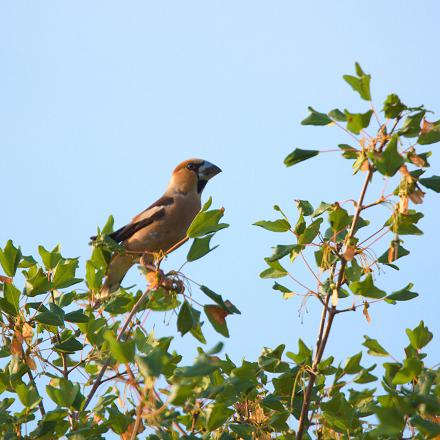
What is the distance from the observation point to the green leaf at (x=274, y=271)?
4.12m

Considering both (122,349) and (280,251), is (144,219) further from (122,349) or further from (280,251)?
(122,349)

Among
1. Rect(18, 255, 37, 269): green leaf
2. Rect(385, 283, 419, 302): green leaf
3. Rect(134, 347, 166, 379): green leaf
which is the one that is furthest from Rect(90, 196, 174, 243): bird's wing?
Rect(134, 347, 166, 379): green leaf

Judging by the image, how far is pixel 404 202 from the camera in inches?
133

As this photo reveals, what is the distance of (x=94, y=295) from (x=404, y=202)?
217cm

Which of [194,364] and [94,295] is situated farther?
[94,295]

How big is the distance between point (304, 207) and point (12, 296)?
5.36 ft

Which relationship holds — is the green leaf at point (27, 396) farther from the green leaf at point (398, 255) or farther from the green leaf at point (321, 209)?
the green leaf at point (398, 255)

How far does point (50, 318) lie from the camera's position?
4.02 metres

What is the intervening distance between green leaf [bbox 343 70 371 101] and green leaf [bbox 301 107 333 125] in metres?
0.20

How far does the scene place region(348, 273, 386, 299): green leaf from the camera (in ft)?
11.4

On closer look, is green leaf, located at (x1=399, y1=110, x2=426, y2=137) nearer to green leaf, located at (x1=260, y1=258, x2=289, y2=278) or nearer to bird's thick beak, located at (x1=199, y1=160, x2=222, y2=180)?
green leaf, located at (x1=260, y1=258, x2=289, y2=278)

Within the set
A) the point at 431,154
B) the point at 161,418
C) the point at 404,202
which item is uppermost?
the point at 431,154

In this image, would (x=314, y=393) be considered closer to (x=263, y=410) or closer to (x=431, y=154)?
(x=263, y=410)

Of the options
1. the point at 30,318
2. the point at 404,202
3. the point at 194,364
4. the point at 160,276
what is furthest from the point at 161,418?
the point at 30,318
